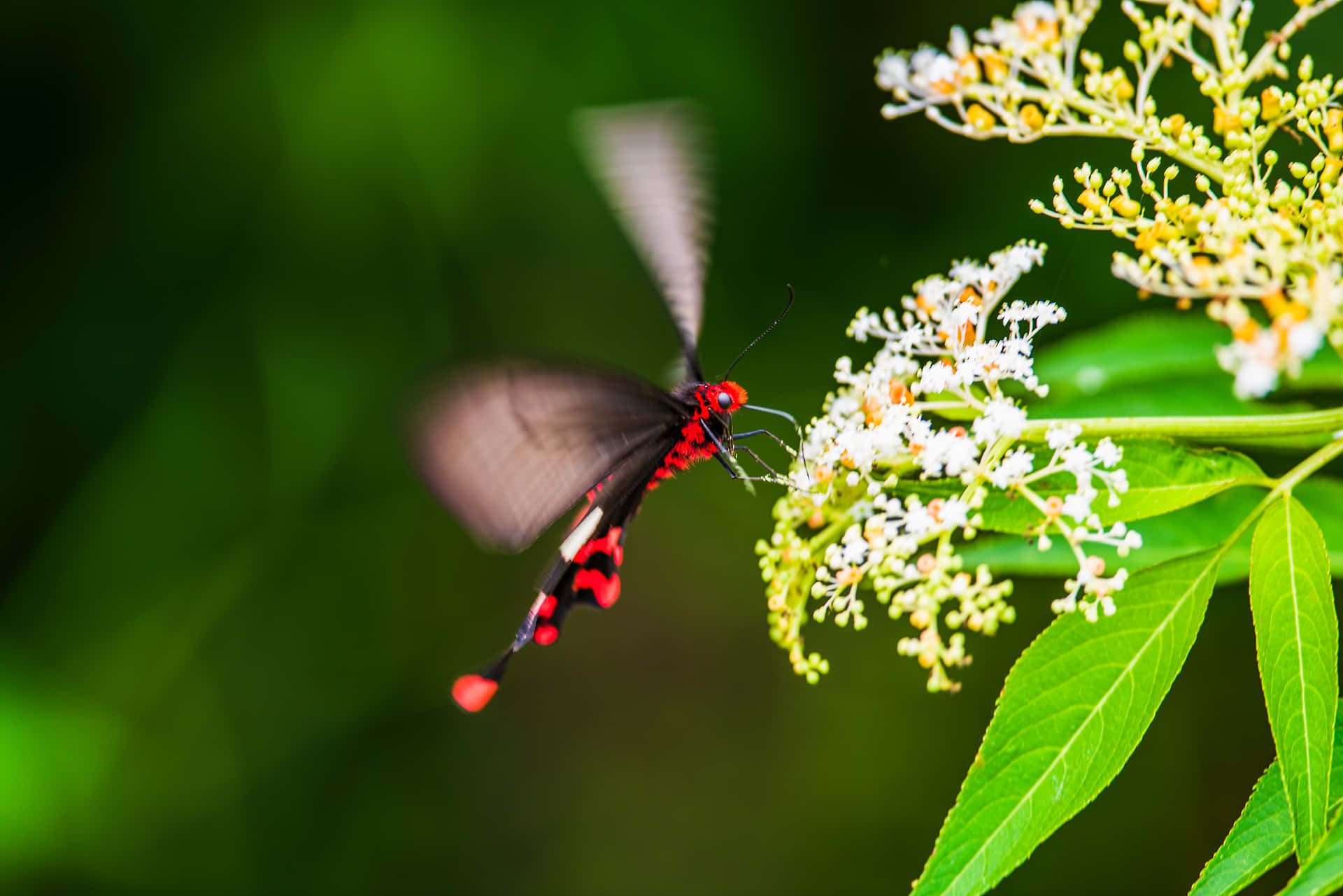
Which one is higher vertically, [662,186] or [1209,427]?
[662,186]

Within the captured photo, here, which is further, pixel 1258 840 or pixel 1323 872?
pixel 1258 840

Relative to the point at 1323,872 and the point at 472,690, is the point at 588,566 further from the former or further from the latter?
the point at 1323,872

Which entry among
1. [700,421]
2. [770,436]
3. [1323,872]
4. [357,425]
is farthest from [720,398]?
[357,425]

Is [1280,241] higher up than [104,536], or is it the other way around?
[1280,241]

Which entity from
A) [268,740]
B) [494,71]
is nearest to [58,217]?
[494,71]

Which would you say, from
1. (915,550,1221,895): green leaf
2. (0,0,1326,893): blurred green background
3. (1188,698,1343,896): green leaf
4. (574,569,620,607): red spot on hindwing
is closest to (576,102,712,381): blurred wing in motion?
(574,569,620,607): red spot on hindwing

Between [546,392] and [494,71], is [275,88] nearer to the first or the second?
[494,71]

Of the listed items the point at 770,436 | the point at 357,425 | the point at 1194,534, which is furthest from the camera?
the point at 357,425

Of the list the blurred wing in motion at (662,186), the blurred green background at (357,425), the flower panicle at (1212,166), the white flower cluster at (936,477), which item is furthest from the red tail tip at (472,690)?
the blurred green background at (357,425)
